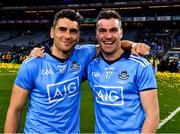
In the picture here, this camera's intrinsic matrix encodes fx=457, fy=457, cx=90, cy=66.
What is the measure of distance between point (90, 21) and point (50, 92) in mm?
59371

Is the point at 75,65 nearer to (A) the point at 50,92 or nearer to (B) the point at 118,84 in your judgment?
(A) the point at 50,92

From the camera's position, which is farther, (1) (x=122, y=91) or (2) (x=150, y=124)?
(1) (x=122, y=91)

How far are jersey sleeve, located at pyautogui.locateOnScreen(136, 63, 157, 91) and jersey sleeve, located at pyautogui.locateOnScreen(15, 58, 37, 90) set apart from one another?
98cm

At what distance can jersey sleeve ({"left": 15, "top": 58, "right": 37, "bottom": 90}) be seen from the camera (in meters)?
4.27

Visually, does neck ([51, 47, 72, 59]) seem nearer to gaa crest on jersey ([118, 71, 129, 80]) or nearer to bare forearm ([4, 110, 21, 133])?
gaa crest on jersey ([118, 71, 129, 80])

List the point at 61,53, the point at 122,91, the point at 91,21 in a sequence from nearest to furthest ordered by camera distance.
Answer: the point at 122,91
the point at 61,53
the point at 91,21

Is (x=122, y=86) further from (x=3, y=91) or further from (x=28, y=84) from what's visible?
(x=3, y=91)

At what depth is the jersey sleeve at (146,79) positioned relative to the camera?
4.07 metres

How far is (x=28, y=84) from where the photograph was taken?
4.30 m

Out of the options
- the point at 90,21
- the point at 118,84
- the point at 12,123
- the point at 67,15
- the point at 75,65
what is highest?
the point at 67,15

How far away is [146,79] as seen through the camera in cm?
408

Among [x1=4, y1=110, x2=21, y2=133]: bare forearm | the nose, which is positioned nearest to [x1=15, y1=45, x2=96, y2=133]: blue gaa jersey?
[x1=4, y1=110, x2=21, y2=133]: bare forearm

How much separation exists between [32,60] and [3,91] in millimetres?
13807

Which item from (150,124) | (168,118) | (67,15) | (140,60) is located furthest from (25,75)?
(168,118)
